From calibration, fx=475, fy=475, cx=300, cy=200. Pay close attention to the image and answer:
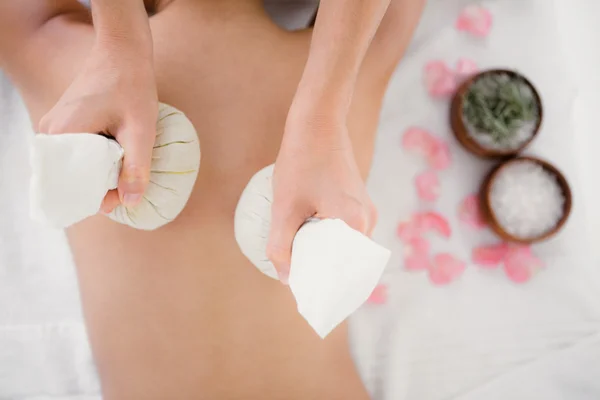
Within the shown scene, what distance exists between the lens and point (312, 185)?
59cm

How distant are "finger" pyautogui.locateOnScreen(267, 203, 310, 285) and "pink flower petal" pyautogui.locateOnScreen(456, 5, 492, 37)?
2.25ft

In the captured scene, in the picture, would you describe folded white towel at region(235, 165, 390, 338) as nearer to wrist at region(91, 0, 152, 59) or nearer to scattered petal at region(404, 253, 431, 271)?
wrist at region(91, 0, 152, 59)

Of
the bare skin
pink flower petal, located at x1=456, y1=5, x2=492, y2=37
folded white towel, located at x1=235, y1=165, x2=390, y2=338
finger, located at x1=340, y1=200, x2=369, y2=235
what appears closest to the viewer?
folded white towel, located at x1=235, y1=165, x2=390, y2=338

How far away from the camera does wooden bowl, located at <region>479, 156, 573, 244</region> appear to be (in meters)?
0.92

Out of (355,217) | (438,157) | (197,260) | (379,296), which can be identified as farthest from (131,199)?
(438,157)

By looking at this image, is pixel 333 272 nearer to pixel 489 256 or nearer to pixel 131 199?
pixel 131 199

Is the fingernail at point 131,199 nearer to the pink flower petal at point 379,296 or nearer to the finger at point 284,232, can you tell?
the finger at point 284,232

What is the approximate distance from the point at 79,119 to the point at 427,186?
67cm

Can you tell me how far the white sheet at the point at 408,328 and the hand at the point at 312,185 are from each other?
0.37 m

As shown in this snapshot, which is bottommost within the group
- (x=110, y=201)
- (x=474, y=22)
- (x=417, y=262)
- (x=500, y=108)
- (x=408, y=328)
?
(x=408, y=328)

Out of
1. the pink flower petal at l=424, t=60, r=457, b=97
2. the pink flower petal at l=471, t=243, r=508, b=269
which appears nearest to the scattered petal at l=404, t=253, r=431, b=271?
the pink flower petal at l=471, t=243, r=508, b=269

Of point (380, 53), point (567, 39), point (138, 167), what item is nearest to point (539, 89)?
point (567, 39)

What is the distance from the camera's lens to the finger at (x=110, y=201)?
2.00 feet

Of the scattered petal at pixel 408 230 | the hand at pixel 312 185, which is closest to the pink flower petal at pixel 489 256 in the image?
the scattered petal at pixel 408 230
